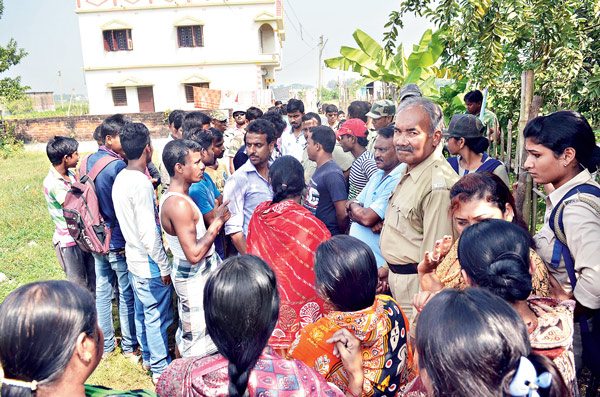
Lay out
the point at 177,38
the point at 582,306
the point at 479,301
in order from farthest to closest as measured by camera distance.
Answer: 1. the point at 177,38
2. the point at 582,306
3. the point at 479,301

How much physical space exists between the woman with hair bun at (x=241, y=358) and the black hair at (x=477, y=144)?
3001mm

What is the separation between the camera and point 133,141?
3568 millimetres

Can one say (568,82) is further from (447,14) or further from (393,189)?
(393,189)

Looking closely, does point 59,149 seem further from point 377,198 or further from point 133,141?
point 377,198

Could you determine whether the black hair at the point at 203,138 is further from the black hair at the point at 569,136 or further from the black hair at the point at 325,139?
the black hair at the point at 569,136

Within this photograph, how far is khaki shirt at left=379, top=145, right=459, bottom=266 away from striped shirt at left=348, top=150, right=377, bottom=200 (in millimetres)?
1397

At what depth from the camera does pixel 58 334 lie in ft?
4.46

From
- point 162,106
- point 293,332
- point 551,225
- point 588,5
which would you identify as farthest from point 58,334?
point 162,106

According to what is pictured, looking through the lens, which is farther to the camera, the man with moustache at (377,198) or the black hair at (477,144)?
the black hair at (477,144)

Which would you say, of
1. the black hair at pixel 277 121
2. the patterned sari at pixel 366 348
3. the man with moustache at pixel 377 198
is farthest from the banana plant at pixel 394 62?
the patterned sari at pixel 366 348

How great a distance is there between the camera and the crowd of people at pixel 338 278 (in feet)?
4.33

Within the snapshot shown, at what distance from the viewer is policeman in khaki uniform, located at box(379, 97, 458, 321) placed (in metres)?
2.64

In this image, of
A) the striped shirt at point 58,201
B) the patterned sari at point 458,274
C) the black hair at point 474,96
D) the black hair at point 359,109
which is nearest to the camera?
the patterned sari at point 458,274

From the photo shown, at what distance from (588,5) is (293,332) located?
3163mm
